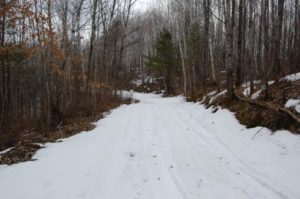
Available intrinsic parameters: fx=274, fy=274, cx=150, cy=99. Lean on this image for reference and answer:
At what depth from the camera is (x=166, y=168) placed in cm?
537

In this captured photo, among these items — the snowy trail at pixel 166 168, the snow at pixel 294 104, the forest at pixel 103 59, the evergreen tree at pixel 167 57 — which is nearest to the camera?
the snowy trail at pixel 166 168

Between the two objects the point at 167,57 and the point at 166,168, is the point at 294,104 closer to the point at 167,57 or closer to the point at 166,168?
the point at 166,168

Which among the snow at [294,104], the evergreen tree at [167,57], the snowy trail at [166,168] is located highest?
the evergreen tree at [167,57]

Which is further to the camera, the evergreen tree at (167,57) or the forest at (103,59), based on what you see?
the evergreen tree at (167,57)

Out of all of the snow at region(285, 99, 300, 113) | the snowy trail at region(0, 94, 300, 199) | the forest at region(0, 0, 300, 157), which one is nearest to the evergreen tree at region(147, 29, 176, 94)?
the forest at region(0, 0, 300, 157)

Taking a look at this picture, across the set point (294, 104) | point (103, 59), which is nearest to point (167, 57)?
point (103, 59)

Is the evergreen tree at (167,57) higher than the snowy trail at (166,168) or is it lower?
higher

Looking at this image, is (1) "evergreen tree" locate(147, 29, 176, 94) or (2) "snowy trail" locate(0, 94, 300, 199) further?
(1) "evergreen tree" locate(147, 29, 176, 94)

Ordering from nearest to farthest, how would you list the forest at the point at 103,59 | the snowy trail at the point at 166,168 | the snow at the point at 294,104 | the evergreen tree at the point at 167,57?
the snowy trail at the point at 166,168 < the snow at the point at 294,104 < the forest at the point at 103,59 < the evergreen tree at the point at 167,57

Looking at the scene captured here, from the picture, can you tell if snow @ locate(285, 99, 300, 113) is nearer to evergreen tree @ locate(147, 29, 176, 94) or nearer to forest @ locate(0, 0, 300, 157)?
forest @ locate(0, 0, 300, 157)

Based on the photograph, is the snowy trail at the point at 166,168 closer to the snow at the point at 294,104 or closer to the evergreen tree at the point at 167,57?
the snow at the point at 294,104

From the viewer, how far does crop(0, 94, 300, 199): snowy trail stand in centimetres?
430

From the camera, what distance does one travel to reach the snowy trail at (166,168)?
14.1 ft

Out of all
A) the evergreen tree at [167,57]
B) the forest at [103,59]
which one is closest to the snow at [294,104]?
the forest at [103,59]
